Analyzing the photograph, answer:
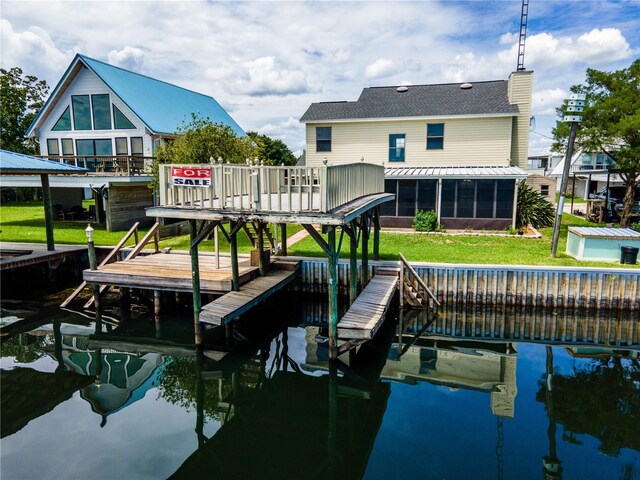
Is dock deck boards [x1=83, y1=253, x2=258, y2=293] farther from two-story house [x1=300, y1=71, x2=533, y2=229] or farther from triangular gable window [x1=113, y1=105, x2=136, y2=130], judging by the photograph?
triangular gable window [x1=113, y1=105, x2=136, y2=130]

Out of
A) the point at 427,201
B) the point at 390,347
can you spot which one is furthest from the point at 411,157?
the point at 390,347

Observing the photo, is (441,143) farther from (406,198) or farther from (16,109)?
(16,109)

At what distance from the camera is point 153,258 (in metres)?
16.3

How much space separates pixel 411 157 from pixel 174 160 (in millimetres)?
13337

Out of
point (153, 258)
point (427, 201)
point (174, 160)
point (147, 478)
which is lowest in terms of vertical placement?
point (147, 478)

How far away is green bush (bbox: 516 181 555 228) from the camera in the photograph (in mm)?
23484

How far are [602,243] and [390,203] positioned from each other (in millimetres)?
10624

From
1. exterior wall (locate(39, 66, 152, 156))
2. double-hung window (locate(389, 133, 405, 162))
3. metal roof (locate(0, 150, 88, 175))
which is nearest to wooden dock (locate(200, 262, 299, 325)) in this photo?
metal roof (locate(0, 150, 88, 175))

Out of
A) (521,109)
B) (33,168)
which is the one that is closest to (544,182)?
(521,109)

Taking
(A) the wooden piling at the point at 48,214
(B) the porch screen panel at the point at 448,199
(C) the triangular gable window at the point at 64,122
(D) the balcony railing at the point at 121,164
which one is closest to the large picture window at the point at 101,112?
(C) the triangular gable window at the point at 64,122

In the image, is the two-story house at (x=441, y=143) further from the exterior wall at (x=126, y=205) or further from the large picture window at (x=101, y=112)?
the large picture window at (x=101, y=112)

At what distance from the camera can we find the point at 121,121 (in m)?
26.5

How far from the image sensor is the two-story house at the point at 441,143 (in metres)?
22.8

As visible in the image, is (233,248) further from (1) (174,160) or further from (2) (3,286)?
(2) (3,286)
